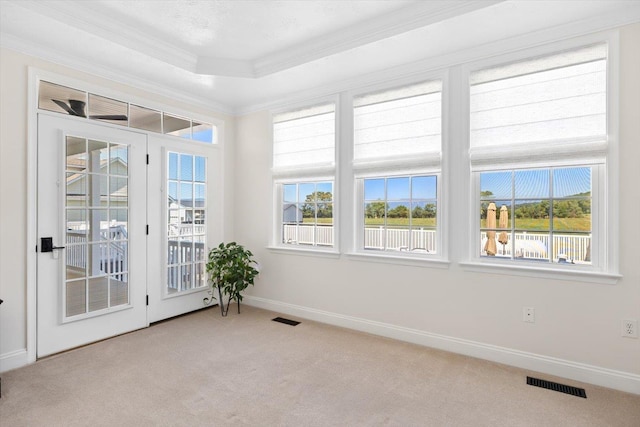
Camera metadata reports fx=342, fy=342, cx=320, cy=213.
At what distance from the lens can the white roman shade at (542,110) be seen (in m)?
2.52

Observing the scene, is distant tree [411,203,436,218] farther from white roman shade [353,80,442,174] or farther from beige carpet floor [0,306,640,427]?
beige carpet floor [0,306,640,427]

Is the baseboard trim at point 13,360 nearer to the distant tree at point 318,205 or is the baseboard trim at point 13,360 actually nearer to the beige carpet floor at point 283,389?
the beige carpet floor at point 283,389

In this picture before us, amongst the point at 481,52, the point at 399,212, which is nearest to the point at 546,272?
the point at 399,212

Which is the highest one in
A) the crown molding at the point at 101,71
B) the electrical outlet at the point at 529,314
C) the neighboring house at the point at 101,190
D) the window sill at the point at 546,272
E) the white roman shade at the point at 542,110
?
the crown molding at the point at 101,71

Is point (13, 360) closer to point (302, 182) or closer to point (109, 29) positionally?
point (109, 29)

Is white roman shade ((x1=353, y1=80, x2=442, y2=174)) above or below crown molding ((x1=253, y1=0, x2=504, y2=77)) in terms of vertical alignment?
below

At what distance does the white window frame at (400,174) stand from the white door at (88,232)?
2.20 metres

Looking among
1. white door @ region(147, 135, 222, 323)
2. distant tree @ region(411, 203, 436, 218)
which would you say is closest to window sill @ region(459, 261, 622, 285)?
distant tree @ region(411, 203, 436, 218)

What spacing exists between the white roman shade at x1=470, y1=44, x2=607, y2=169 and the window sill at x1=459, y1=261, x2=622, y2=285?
83 centimetres

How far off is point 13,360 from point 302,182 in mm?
3037

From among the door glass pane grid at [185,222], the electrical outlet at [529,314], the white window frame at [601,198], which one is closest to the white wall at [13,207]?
the door glass pane grid at [185,222]

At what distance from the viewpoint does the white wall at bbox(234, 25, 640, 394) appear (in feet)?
7.84

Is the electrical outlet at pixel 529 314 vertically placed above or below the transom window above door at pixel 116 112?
below

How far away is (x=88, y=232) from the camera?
3164mm
